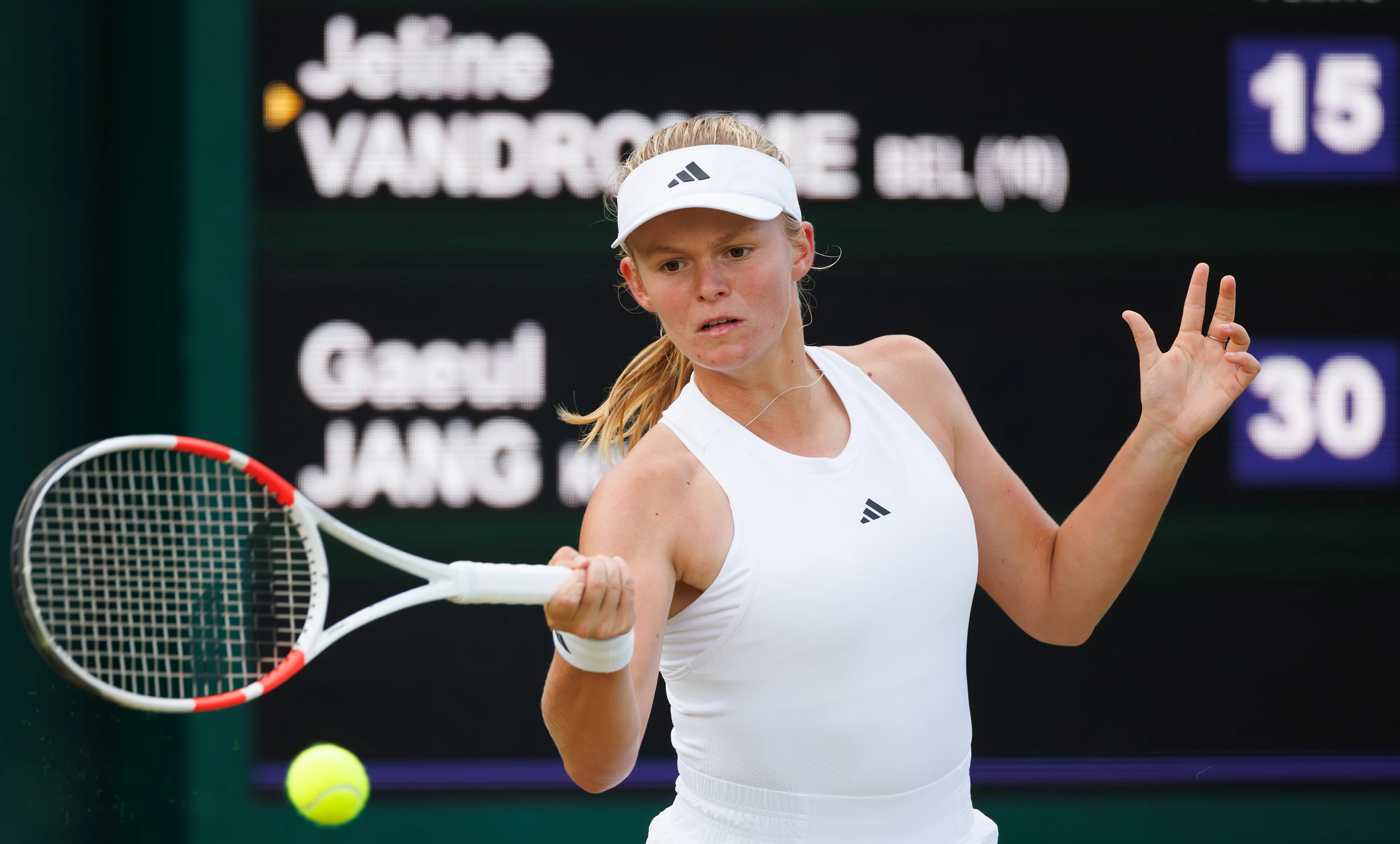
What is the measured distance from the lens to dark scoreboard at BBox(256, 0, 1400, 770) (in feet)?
9.45

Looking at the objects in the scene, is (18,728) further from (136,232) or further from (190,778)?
(136,232)

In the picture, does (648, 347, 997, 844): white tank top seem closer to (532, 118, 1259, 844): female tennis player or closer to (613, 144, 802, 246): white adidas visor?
(532, 118, 1259, 844): female tennis player

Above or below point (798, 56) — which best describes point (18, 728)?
below

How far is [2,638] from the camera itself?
2.80 meters

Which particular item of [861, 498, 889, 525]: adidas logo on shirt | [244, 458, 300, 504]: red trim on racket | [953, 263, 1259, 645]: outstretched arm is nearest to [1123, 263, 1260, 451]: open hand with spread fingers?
[953, 263, 1259, 645]: outstretched arm

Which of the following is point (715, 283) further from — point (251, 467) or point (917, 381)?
point (251, 467)

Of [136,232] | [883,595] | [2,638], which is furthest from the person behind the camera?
[136,232]

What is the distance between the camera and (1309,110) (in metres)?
2.92

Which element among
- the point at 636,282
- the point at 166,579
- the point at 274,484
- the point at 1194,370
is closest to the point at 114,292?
the point at 166,579

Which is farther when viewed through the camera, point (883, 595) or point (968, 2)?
point (968, 2)

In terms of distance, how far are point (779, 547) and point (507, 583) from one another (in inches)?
12.0

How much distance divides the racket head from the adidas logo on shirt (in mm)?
621

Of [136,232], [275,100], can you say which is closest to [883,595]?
[275,100]

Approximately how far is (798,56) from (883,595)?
1.77 meters
